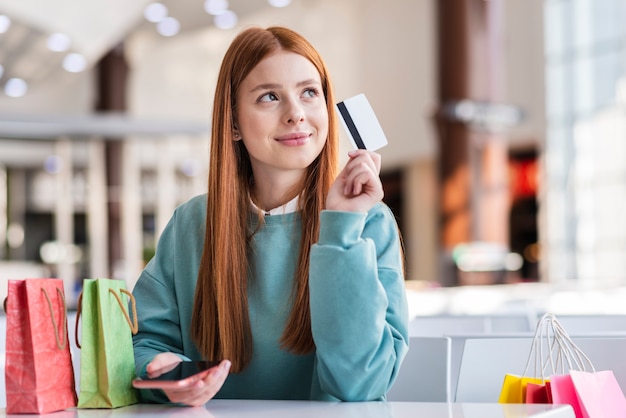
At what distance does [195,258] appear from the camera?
5.38ft

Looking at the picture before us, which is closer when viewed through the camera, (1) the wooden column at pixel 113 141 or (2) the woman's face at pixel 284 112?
(2) the woman's face at pixel 284 112

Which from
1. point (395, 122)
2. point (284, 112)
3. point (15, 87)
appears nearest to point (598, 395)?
point (284, 112)

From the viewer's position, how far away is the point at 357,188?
140cm

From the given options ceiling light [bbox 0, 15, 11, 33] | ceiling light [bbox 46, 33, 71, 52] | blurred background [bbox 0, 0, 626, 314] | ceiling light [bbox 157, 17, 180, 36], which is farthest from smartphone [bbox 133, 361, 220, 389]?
ceiling light [bbox 157, 17, 180, 36]

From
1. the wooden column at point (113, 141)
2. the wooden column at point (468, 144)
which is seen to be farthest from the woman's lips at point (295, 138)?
the wooden column at point (113, 141)

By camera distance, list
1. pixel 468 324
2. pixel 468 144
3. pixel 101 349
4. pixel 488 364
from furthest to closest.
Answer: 1. pixel 468 144
2. pixel 468 324
3. pixel 488 364
4. pixel 101 349

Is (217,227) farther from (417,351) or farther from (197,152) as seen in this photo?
(197,152)

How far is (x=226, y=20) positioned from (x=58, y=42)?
3.35 m

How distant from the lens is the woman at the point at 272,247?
4.59 feet

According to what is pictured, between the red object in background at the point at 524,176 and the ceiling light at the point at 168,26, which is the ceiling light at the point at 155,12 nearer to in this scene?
the ceiling light at the point at 168,26

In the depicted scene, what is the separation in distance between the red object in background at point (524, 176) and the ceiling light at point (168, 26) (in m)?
5.70

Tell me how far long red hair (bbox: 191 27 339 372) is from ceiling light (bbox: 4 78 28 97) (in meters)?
10.2

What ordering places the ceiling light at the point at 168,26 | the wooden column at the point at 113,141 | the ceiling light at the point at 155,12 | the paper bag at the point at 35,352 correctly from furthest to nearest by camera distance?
the wooden column at the point at 113,141 < the ceiling light at the point at 168,26 < the ceiling light at the point at 155,12 < the paper bag at the point at 35,352

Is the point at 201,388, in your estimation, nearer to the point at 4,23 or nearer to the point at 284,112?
the point at 284,112
